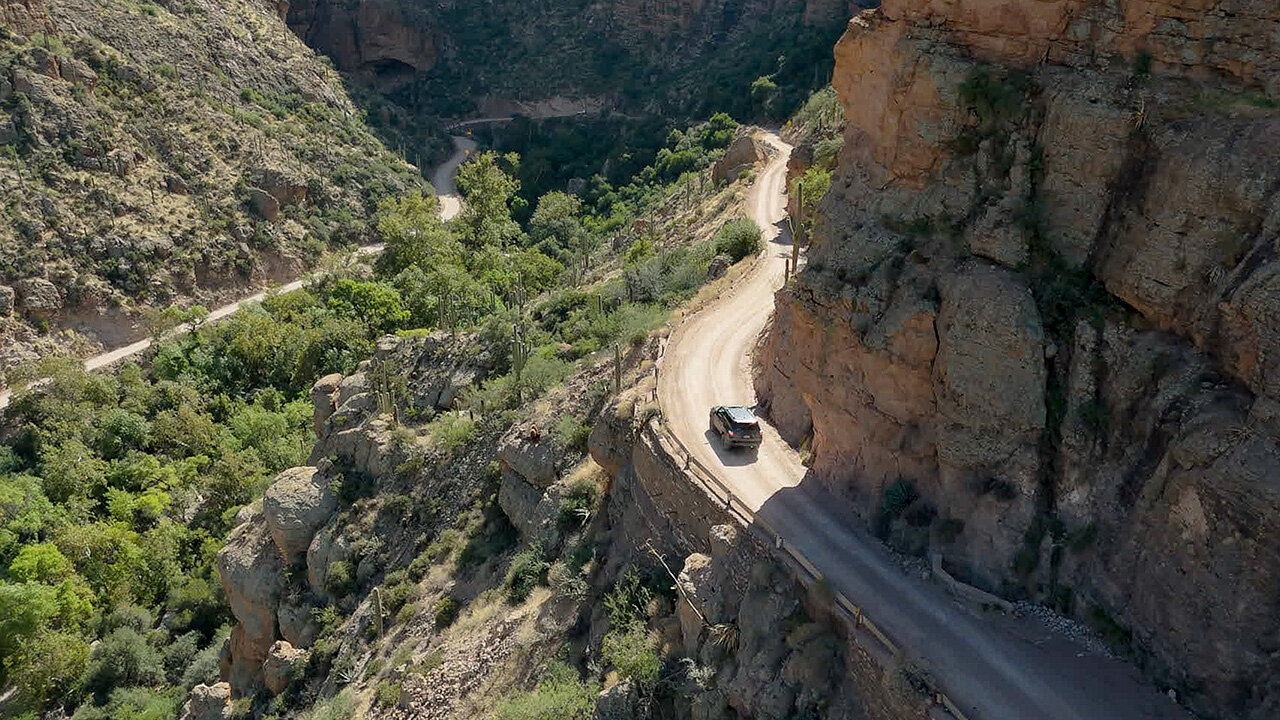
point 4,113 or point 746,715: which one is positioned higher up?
point 746,715

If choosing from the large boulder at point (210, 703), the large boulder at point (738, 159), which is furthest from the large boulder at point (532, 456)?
the large boulder at point (738, 159)

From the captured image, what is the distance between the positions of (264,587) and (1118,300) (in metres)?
24.0

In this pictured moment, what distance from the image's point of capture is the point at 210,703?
26047mm

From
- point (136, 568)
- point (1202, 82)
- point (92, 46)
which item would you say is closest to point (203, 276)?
point (92, 46)

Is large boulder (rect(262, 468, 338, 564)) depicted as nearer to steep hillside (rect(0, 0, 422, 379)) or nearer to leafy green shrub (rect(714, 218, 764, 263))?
leafy green shrub (rect(714, 218, 764, 263))

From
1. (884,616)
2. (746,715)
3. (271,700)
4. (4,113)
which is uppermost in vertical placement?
(884,616)

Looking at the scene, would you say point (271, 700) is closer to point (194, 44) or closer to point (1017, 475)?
point (1017, 475)

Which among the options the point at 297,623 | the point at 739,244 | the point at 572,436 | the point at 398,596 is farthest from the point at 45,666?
the point at 739,244

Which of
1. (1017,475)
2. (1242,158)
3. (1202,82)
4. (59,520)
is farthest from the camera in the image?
(59,520)

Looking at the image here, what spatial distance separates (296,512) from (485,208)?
40635mm

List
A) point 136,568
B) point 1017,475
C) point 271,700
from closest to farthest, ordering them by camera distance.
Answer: point 1017,475 < point 271,700 < point 136,568

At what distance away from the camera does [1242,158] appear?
12.3m

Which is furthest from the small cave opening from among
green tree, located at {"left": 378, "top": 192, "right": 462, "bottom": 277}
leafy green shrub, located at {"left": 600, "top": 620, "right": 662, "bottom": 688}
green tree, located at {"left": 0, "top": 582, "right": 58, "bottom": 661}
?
leafy green shrub, located at {"left": 600, "top": 620, "right": 662, "bottom": 688}

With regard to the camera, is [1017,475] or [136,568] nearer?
[1017,475]
